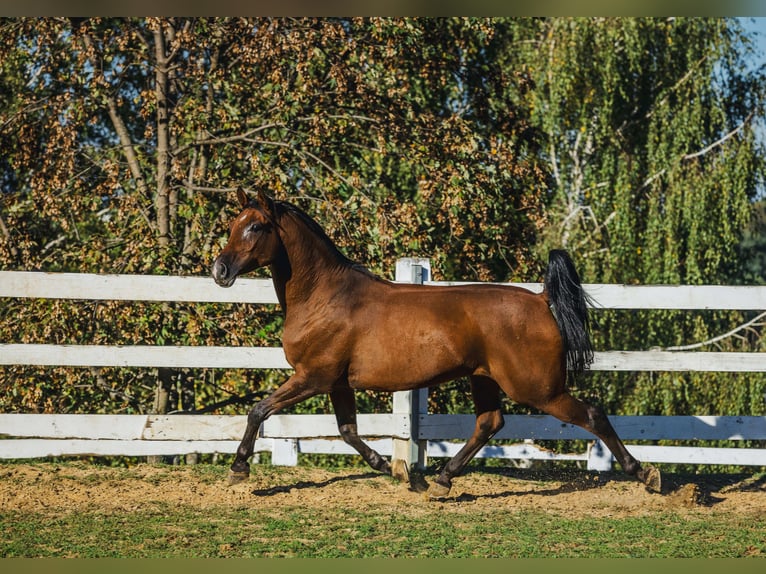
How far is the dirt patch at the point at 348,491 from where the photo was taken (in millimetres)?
6297

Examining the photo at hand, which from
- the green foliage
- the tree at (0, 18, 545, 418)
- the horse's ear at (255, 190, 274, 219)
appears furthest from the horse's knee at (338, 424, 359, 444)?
the green foliage

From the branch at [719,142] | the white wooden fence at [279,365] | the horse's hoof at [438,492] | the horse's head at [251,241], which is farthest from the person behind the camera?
the branch at [719,142]

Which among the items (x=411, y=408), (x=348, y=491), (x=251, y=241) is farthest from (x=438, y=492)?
(x=251, y=241)

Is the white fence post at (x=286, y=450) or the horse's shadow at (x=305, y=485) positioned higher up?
the white fence post at (x=286, y=450)

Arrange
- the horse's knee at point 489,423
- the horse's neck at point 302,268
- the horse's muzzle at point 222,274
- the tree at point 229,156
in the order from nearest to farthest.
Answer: the horse's muzzle at point 222,274 < the horse's neck at point 302,268 < the horse's knee at point 489,423 < the tree at point 229,156

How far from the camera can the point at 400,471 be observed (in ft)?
23.0

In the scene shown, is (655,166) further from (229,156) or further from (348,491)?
(348,491)

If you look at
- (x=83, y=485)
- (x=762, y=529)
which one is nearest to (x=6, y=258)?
(x=83, y=485)

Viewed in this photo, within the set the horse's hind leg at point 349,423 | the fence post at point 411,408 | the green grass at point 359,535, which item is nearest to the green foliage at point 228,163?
the fence post at point 411,408

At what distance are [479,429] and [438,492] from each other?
1.78 feet

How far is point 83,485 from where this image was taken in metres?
6.72

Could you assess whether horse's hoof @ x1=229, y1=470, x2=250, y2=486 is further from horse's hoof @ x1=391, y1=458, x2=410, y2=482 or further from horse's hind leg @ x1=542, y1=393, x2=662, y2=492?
horse's hind leg @ x1=542, y1=393, x2=662, y2=492

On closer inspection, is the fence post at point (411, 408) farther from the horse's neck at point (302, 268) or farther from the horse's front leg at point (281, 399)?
the horse's front leg at point (281, 399)

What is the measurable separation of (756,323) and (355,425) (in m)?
10.2
